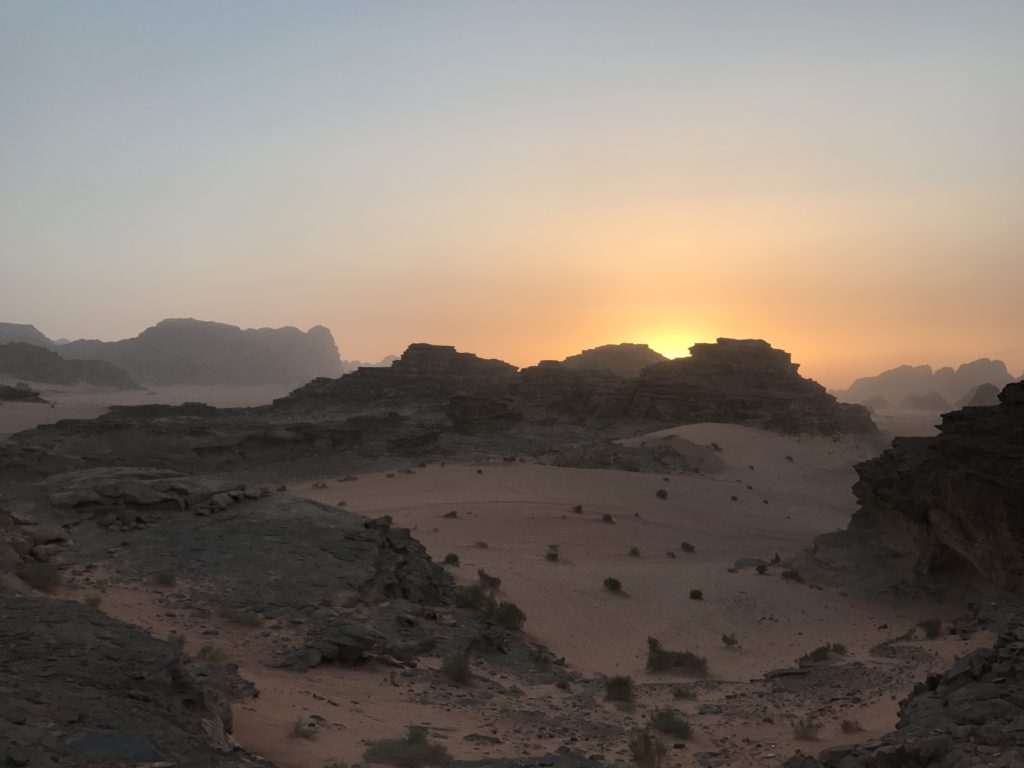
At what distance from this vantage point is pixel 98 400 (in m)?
94.1

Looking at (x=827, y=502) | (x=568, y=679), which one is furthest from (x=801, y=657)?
(x=827, y=502)

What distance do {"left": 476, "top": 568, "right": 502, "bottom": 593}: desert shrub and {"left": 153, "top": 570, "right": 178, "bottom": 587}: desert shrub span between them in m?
6.48

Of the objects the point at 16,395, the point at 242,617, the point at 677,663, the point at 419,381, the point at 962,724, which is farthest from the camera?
the point at 16,395

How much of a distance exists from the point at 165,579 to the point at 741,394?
150 feet

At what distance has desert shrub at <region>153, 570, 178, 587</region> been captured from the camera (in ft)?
39.5

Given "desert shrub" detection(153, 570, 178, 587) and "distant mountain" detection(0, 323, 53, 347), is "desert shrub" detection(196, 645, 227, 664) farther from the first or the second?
"distant mountain" detection(0, 323, 53, 347)

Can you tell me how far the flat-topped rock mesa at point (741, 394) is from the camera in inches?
1987


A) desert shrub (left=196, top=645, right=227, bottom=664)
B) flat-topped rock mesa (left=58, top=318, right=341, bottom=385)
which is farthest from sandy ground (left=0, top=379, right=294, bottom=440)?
desert shrub (left=196, top=645, right=227, bottom=664)

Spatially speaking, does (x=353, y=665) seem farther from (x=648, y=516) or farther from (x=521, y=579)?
(x=648, y=516)

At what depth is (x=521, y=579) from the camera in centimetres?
1773

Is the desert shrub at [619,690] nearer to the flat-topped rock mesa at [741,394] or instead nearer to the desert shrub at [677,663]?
the desert shrub at [677,663]

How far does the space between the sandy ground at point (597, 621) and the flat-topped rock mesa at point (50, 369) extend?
8847 centimetres

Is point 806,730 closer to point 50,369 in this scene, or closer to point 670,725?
point 670,725

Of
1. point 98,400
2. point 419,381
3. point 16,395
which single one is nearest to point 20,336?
point 98,400
